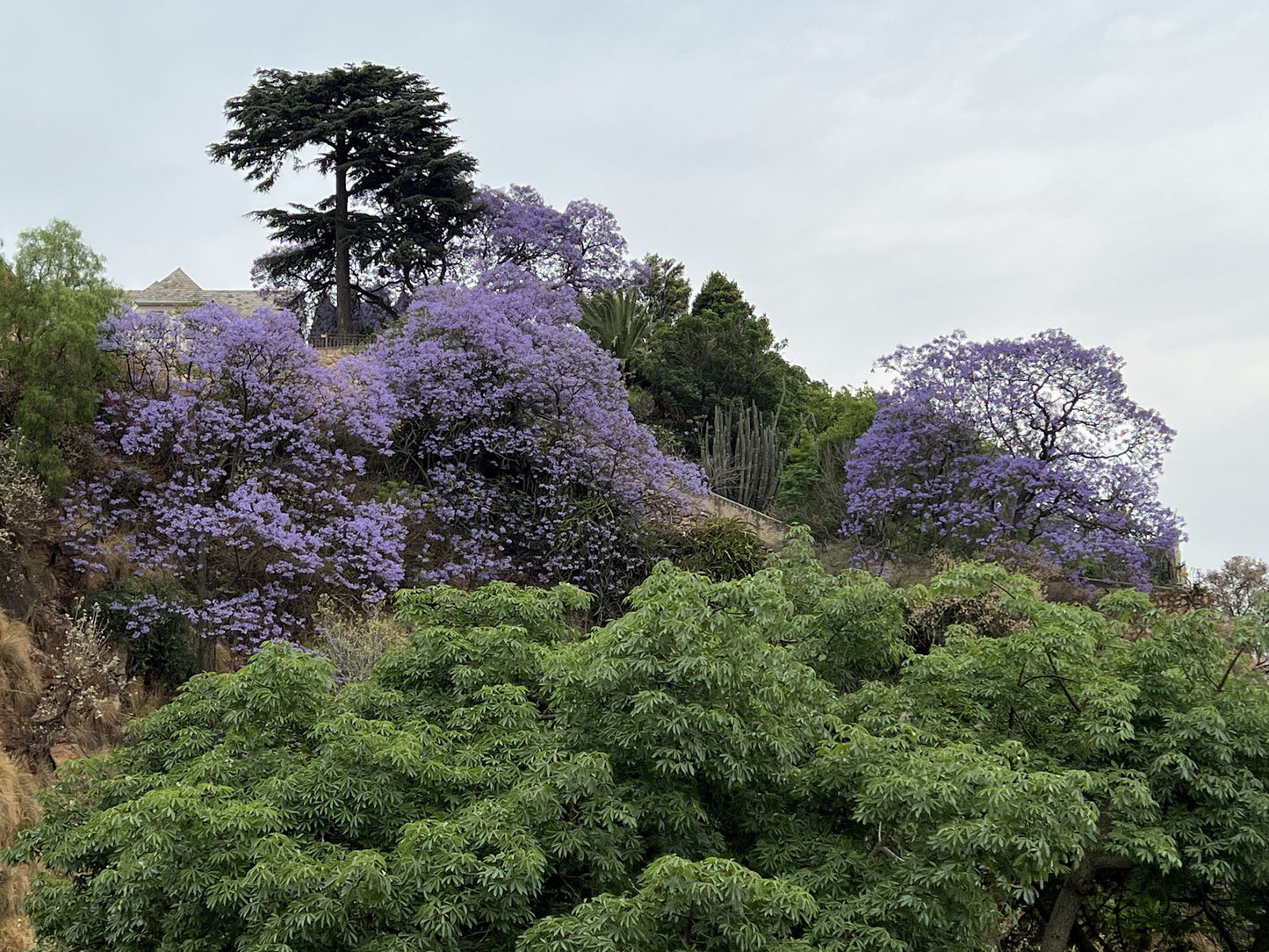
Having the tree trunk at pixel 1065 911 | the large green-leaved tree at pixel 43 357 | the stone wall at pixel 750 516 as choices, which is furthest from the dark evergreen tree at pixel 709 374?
the tree trunk at pixel 1065 911

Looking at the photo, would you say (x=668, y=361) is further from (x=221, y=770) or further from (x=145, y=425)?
(x=221, y=770)

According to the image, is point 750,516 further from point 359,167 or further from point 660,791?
point 660,791

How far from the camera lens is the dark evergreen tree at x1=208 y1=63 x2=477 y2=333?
31.2m

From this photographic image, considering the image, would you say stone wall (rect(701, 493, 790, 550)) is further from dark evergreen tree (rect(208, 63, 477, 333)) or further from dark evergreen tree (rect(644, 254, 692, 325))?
dark evergreen tree (rect(644, 254, 692, 325))

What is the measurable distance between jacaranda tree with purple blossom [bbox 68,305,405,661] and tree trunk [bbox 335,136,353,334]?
466 inches

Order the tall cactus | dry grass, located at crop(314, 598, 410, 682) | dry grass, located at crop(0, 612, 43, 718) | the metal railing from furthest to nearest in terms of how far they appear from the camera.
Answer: the metal railing
the tall cactus
dry grass, located at crop(0, 612, 43, 718)
dry grass, located at crop(314, 598, 410, 682)

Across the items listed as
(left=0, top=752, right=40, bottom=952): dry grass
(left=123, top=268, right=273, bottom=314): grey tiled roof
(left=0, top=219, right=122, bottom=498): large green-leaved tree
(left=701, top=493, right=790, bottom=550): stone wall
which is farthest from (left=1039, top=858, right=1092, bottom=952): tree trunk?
(left=123, top=268, right=273, bottom=314): grey tiled roof

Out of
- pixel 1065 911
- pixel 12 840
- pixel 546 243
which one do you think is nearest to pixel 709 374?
pixel 546 243

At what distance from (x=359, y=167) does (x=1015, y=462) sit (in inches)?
765

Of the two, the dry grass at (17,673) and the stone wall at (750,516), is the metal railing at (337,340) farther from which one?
the dry grass at (17,673)

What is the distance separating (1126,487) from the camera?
2277 centimetres

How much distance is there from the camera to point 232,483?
18281mm

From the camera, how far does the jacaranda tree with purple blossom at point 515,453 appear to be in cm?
2131

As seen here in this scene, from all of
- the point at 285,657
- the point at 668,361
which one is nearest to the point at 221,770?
the point at 285,657
